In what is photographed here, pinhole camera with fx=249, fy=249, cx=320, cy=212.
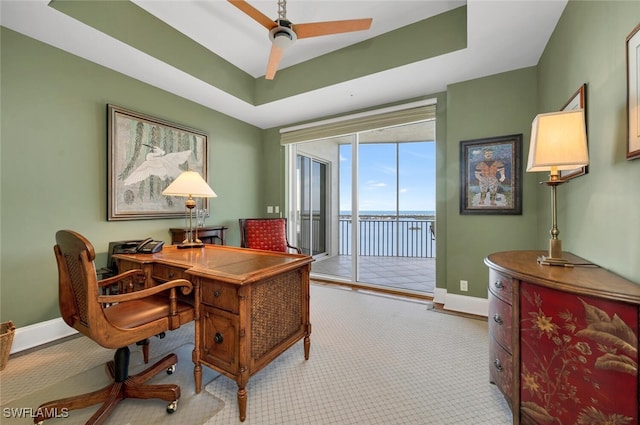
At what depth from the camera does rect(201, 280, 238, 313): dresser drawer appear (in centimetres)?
138

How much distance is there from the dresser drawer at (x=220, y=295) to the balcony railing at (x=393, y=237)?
450cm

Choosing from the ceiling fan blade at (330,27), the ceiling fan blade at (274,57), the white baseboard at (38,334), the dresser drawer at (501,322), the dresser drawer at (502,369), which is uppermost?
the ceiling fan blade at (330,27)

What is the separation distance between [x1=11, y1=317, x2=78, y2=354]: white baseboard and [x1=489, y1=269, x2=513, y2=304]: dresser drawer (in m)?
3.51

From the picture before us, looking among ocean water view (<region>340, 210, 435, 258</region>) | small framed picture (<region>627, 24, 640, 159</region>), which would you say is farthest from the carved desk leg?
ocean water view (<region>340, 210, 435, 258</region>)

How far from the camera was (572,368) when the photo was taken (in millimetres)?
1024

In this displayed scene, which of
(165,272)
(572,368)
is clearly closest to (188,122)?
(165,272)

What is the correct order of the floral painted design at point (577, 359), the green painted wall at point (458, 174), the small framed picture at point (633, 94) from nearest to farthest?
the floral painted design at point (577, 359), the small framed picture at point (633, 94), the green painted wall at point (458, 174)

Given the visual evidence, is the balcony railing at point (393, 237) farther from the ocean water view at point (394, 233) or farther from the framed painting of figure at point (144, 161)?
the framed painting of figure at point (144, 161)

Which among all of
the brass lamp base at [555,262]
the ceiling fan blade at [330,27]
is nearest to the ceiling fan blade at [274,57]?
the ceiling fan blade at [330,27]

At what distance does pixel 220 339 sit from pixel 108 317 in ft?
1.98

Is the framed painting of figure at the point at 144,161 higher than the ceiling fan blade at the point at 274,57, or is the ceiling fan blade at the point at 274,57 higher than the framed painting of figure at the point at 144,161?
the ceiling fan blade at the point at 274,57

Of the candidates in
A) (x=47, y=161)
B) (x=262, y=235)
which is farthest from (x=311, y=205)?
(x=47, y=161)

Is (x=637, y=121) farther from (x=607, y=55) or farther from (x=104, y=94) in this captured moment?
(x=104, y=94)

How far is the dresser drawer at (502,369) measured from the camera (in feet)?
4.33
